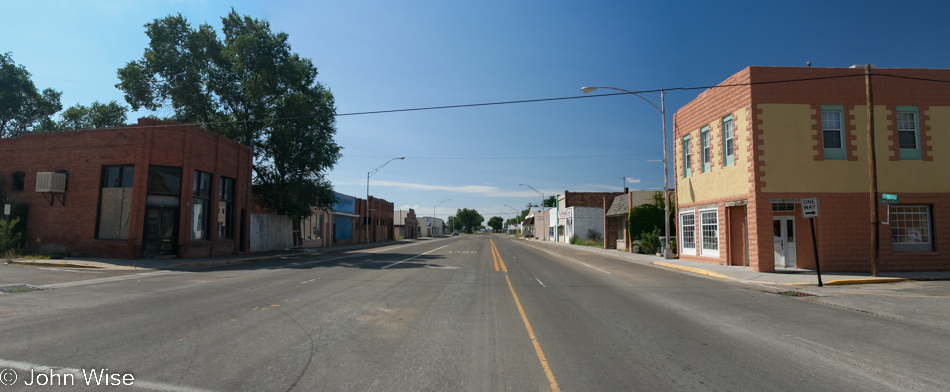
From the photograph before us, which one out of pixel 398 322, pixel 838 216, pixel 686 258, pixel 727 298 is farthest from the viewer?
pixel 686 258

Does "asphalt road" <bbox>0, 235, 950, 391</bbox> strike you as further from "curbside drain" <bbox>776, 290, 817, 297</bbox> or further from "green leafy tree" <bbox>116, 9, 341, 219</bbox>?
"green leafy tree" <bbox>116, 9, 341, 219</bbox>

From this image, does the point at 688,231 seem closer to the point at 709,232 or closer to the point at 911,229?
the point at 709,232

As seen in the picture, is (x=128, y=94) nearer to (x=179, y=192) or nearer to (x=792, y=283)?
(x=179, y=192)

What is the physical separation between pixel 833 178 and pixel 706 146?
19.3ft

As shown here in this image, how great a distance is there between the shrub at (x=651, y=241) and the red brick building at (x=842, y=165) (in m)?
12.3

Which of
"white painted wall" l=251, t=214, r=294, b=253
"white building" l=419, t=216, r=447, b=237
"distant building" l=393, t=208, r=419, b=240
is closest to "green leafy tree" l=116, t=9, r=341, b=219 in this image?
"white painted wall" l=251, t=214, r=294, b=253

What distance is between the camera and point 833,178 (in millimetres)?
18469

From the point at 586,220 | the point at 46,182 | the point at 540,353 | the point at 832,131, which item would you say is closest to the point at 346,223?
the point at 586,220

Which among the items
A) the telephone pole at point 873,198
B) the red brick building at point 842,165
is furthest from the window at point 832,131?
the telephone pole at point 873,198

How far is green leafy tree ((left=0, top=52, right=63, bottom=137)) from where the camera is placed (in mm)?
36375

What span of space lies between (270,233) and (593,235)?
35118 mm

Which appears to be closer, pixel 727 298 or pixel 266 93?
pixel 727 298

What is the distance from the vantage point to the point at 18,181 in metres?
23.9

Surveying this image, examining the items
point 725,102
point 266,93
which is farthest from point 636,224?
point 266,93
